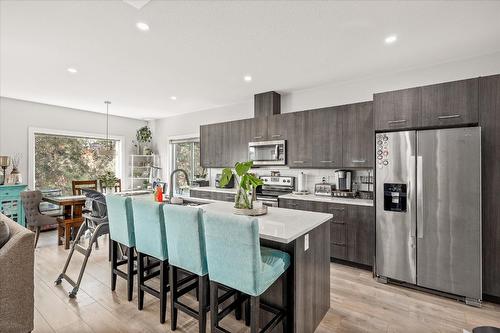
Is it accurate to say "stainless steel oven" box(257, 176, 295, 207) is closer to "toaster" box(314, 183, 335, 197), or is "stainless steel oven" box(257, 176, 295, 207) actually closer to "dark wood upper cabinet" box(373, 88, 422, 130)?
"toaster" box(314, 183, 335, 197)

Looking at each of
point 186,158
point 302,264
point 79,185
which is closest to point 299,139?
point 302,264

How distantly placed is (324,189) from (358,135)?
97 cm

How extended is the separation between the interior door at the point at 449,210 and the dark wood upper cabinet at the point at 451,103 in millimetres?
179

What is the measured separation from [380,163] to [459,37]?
152cm

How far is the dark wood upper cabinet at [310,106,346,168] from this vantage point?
3.64 metres

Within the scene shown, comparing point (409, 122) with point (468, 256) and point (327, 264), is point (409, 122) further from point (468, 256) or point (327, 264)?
point (327, 264)

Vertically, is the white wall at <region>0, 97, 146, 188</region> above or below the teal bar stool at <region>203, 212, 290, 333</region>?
above

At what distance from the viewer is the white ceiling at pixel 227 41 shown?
2.13 m

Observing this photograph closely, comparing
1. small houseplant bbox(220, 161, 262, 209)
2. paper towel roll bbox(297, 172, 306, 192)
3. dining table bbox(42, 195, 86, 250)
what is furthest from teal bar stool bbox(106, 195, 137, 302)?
paper towel roll bbox(297, 172, 306, 192)

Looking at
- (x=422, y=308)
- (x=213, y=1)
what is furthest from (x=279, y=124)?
A: (x=422, y=308)

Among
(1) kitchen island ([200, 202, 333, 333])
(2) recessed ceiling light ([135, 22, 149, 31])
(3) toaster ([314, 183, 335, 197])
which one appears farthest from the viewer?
(3) toaster ([314, 183, 335, 197])

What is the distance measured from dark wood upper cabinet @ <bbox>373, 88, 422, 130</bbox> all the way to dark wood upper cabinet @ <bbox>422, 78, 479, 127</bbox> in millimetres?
74

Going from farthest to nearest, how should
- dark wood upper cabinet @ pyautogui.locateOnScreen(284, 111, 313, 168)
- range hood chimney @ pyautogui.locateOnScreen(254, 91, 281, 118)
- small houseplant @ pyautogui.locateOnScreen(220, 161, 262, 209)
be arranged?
range hood chimney @ pyautogui.locateOnScreen(254, 91, 281, 118)
dark wood upper cabinet @ pyautogui.locateOnScreen(284, 111, 313, 168)
small houseplant @ pyautogui.locateOnScreen(220, 161, 262, 209)

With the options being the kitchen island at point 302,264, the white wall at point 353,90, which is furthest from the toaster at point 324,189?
the kitchen island at point 302,264
